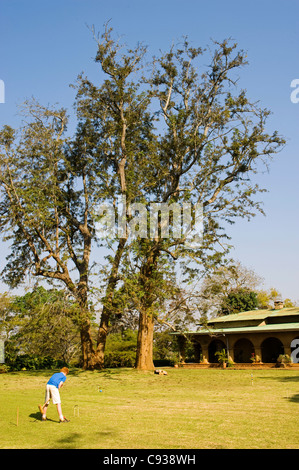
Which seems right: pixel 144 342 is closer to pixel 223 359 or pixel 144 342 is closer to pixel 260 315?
pixel 223 359

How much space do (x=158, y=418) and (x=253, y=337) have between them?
24.9 m

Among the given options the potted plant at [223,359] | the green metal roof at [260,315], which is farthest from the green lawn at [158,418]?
the green metal roof at [260,315]

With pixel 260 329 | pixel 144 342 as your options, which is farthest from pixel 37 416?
pixel 260 329

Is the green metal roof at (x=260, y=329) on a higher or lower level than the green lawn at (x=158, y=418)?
higher

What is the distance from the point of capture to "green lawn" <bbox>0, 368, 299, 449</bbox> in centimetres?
824

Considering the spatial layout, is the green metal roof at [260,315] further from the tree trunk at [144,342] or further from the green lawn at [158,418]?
the green lawn at [158,418]

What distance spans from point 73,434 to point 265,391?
10674 millimetres

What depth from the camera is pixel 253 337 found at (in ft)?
112

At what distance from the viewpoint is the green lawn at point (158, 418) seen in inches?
324

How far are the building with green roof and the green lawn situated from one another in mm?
13092

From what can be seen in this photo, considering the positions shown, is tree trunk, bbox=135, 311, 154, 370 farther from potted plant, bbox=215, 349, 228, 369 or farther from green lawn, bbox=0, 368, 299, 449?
potted plant, bbox=215, 349, 228, 369

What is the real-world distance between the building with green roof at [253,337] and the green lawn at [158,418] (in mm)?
13092
